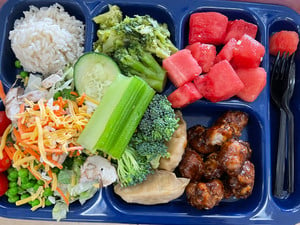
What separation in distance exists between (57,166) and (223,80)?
49.2 inches

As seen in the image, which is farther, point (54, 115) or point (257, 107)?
point (257, 107)

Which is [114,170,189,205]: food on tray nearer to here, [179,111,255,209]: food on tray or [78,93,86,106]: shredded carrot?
[179,111,255,209]: food on tray

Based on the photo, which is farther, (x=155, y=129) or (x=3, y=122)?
(x=3, y=122)

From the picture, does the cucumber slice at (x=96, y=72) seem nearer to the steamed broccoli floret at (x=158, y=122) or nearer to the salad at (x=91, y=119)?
the salad at (x=91, y=119)

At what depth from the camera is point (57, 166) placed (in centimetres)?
239

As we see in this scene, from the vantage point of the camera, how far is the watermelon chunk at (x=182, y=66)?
2582mm

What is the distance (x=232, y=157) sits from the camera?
100 inches

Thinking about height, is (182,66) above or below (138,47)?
below

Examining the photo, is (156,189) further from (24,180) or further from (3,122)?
(3,122)

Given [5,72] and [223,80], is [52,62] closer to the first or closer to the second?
[5,72]

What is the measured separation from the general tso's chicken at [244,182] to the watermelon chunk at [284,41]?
96cm

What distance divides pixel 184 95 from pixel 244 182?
0.73 meters

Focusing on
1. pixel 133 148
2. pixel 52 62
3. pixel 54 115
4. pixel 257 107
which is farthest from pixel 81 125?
pixel 257 107

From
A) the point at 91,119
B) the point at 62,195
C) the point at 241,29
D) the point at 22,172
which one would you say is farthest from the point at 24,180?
the point at 241,29
